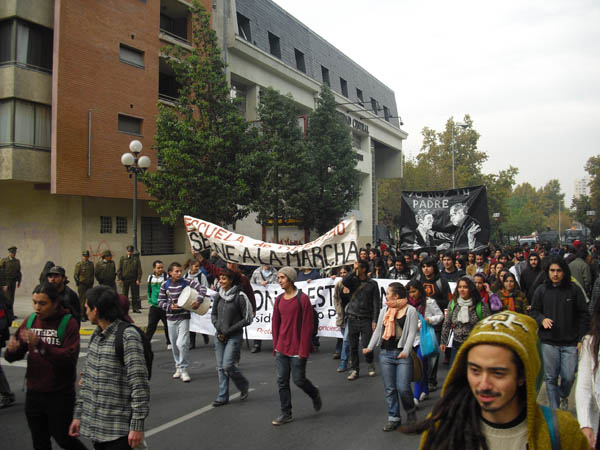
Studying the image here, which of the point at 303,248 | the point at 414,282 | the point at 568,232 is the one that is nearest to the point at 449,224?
the point at 303,248

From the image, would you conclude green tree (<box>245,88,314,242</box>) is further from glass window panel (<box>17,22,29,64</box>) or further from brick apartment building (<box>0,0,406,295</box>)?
glass window panel (<box>17,22,29,64</box>)

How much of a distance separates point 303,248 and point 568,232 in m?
55.5

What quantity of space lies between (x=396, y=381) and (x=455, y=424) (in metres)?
3.94

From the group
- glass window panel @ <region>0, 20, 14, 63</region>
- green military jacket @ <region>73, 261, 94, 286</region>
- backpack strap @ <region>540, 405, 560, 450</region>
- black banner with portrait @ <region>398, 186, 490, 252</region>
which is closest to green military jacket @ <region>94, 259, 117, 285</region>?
green military jacket @ <region>73, 261, 94, 286</region>

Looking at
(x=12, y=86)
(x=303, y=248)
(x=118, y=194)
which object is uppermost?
(x=12, y=86)

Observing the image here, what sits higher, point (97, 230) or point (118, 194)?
point (118, 194)

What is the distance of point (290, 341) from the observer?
6.15 metres

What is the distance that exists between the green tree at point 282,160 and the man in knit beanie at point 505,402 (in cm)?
2032

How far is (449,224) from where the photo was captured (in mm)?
15391

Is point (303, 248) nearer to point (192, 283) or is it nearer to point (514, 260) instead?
point (192, 283)

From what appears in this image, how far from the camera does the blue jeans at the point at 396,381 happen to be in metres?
5.74

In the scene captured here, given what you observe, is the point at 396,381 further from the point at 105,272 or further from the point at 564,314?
the point at 105,272

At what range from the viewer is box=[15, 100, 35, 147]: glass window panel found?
18766 mm

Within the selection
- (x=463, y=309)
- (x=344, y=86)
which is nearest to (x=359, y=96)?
(x=344, y=86)
